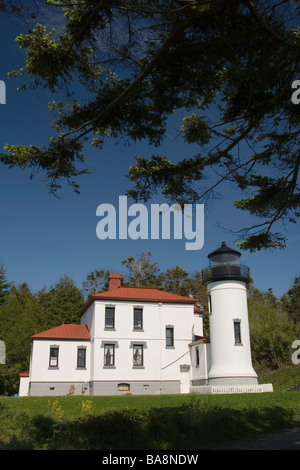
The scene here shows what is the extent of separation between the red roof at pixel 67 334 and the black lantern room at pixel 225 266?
9.59 metres

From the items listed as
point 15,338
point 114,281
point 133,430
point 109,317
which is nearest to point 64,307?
point 15,338

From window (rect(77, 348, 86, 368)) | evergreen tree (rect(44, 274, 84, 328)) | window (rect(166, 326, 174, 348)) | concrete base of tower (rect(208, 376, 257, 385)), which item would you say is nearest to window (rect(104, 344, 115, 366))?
window (rect(77, 348, 86, 368))

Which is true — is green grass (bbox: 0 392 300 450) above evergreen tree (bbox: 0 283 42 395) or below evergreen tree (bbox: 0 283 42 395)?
below

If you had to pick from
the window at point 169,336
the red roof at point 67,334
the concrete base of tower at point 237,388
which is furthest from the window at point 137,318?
the concrete base of tower at point 237,388

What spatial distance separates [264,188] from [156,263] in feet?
137

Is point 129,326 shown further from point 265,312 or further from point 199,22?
point 199,22

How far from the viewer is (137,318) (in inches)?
1174

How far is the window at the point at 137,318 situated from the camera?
1165 inches

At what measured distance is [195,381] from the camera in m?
28.3

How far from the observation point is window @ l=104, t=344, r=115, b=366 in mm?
28359

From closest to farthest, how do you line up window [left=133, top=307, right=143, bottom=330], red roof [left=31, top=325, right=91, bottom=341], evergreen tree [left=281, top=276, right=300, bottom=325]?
red roof [left=31, top=325, right=91, bottom=341] < window [left=133, top=307, right=143, bottom=330] < evergreen tree [left=281, top=276, right=300, bottom=325]

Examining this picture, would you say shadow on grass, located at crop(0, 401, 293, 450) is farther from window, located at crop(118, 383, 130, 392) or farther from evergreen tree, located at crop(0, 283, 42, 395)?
evergreen tree, located at crop(0, 283, 42, 395)

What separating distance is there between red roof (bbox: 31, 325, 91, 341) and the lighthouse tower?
894 cm
